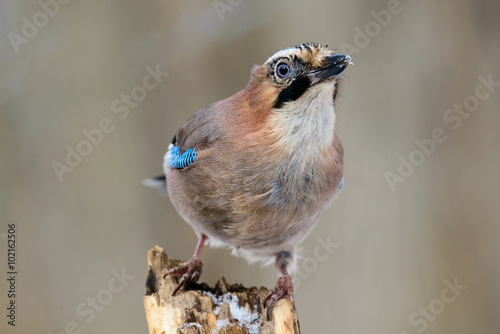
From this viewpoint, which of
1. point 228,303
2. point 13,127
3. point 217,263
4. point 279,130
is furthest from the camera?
point 217,263

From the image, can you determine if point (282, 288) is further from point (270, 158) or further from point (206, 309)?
point (270, 158)

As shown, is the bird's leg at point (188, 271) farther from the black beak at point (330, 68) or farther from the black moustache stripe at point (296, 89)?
the black beak at point (330, 68)

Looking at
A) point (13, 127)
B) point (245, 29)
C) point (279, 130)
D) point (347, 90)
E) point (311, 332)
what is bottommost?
point (311, 332)

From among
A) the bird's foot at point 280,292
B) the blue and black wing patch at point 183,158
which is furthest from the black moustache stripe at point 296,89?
the bird's foot at point 280,292

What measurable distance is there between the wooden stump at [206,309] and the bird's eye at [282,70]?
1.07 meters

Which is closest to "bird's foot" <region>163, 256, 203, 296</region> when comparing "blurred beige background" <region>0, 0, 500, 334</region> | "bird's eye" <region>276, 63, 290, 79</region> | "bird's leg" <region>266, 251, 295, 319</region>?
"bird's leg" <region>266, 251, 295, 319</region>

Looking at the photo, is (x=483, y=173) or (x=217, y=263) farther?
(x=217, y=263)

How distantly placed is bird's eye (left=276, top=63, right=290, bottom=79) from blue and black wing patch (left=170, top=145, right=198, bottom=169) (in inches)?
24.0

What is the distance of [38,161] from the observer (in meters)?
4.19

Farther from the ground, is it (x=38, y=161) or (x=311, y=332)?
(x=38, y=161)

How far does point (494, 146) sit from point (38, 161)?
3675 mm

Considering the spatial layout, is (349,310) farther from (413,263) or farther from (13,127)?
(13,127)

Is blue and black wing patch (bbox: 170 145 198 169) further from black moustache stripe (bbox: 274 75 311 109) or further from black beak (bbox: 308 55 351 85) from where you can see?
black beak (bbox: 308 55 351 85)

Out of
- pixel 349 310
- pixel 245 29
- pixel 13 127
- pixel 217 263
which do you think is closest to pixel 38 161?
pixel 13 127
